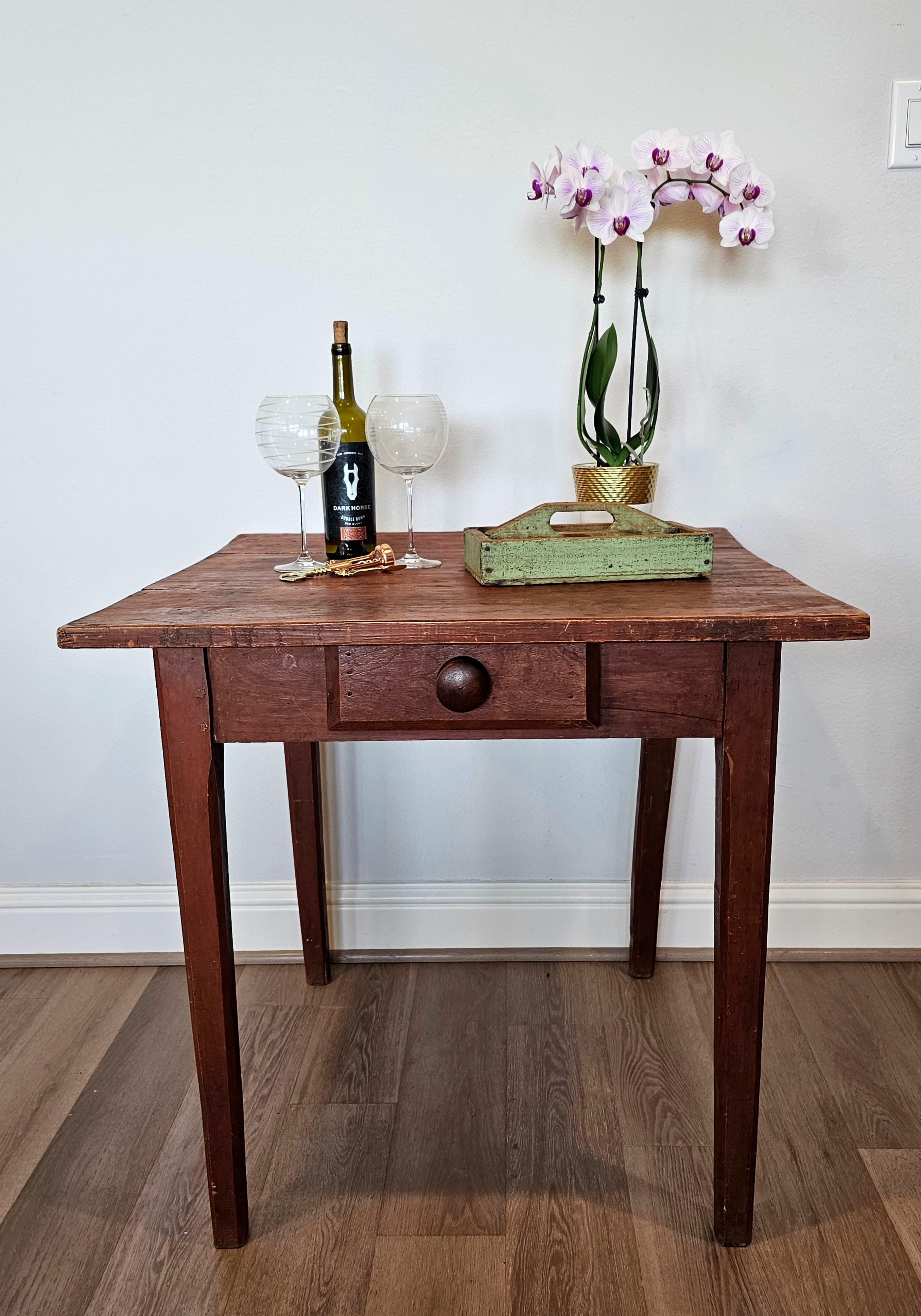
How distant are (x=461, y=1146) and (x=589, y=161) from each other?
4.26 ft

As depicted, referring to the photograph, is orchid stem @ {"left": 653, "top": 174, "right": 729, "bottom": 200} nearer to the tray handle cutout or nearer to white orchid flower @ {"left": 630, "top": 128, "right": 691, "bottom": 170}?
white orchid flower @ {"left": 630, "top": 128, "right": 691, "bottom": 170}

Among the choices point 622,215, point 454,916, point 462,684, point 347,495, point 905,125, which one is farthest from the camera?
point 454,916

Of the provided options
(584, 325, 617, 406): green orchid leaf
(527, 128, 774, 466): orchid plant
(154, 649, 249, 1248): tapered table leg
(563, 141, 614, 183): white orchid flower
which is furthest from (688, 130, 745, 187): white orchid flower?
(154, 649, 249, 1248): tapered table leg

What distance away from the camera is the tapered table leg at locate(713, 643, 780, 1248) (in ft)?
3.46

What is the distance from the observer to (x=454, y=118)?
156cm

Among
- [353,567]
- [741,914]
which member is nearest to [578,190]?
[353,567]

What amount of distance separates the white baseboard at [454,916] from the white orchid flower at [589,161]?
43.9 inches

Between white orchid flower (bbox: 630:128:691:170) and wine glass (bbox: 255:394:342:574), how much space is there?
58 centimetres

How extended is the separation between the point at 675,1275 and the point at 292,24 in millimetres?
1716

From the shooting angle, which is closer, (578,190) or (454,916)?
(578,190)

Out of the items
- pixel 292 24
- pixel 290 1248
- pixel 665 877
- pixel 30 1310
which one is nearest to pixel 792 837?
pixel 665 877

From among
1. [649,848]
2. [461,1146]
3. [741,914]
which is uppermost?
[741,914]

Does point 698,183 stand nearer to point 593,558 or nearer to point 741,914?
point 593,558

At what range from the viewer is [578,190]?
141 centimetres
